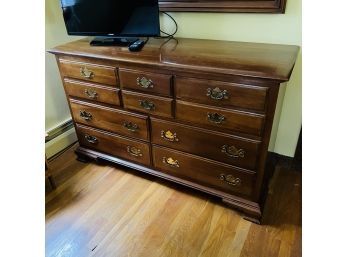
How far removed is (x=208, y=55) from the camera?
1.24 metres

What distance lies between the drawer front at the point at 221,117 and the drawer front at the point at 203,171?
0.78 feet

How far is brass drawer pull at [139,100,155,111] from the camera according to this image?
1.36 metres

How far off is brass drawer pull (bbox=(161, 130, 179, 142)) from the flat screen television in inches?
22.3

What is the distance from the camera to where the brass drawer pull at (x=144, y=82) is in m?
1.30

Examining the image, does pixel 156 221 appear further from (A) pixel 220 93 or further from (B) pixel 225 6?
(B) pixel 225 6

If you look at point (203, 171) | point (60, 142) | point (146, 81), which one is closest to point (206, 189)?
point (203, 171)

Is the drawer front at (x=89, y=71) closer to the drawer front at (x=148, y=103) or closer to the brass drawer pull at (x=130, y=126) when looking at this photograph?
the drawer front at (x=148, y=103)

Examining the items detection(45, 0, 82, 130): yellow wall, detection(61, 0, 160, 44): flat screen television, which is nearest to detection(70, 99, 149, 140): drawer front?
detection(45, 0, 82, 130): yellow wall

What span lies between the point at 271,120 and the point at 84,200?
1.19m

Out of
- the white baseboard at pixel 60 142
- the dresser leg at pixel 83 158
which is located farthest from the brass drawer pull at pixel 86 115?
the white baseboard at pixel 60 142
